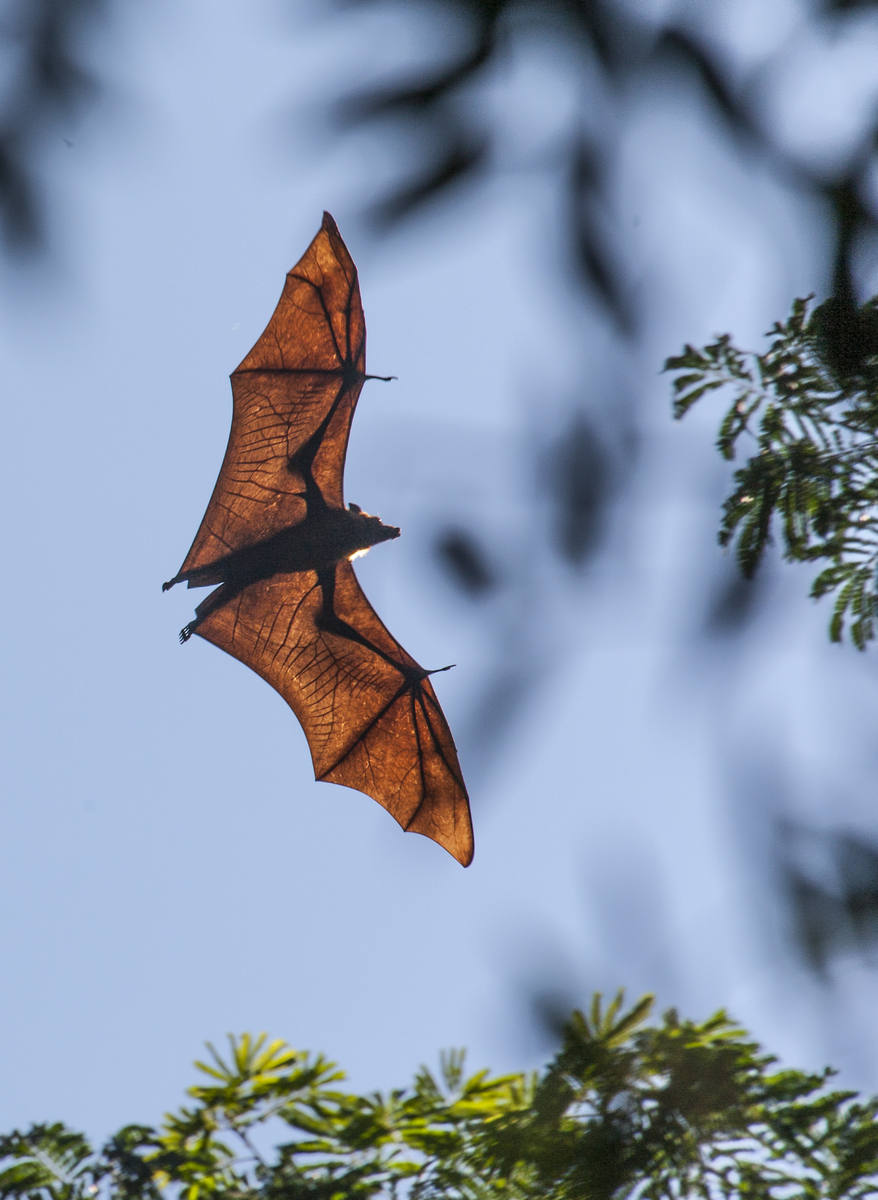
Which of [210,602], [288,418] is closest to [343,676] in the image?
[210,602]

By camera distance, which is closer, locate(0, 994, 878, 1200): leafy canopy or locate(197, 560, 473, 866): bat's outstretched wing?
locate(0, 994, 878, 1200): leafy canopy

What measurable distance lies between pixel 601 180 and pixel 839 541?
7.38 feet

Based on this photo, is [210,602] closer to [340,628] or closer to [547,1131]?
[340,628]

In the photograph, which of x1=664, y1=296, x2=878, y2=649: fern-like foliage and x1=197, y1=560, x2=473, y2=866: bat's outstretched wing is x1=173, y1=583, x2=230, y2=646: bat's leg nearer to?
x1=197, y1=560, x2=473, y2=866: bat's outstretched wing

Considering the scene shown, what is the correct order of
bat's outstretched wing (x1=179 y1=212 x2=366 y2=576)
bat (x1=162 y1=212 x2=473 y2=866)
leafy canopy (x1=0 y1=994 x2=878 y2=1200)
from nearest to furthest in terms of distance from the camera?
leafy canopy (x1=0 y1=994 x2=878 y2=1200)
bat's outstretched wing (x1=179 y1=212 x2=366 y2=576)
bat (x1=162 y1=212 x2=473 y2=866)

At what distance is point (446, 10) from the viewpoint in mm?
1259

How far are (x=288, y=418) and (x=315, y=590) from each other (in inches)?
51.3

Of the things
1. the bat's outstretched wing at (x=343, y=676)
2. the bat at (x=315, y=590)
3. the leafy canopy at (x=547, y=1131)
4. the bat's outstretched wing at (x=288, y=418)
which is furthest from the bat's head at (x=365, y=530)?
the leafy canopy at (x=547, y=1131)

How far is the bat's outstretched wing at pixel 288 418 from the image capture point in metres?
6.28

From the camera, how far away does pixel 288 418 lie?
6.91 m

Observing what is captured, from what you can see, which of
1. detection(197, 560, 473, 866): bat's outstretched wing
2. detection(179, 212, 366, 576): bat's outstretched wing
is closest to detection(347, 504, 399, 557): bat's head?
detection(179, 212, 366, 576): bat's outstretched wing

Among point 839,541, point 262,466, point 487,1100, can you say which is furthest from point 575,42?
point 262,466

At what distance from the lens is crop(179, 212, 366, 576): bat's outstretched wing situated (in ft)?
20.6

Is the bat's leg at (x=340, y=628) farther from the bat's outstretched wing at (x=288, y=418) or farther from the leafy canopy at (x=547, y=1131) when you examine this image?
the leafy canopy at (x=547, y=1131)
